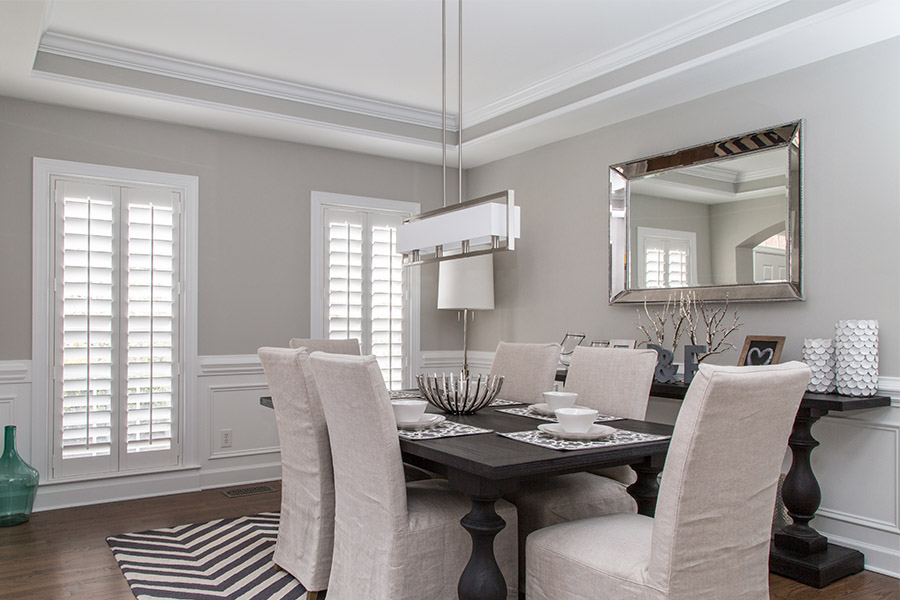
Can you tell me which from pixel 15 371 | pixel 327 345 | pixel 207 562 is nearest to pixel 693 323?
pixel 327 345

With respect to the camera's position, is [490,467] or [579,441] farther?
[579,441]

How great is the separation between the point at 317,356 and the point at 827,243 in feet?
8.07

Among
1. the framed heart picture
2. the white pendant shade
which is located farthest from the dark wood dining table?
the white pendant shade

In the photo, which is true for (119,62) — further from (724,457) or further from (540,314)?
(724,457)

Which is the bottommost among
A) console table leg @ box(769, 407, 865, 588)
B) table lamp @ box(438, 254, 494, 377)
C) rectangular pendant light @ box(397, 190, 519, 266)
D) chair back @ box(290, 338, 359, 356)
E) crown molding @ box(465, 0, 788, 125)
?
console table leg @ box(769, 407, 865, 588)

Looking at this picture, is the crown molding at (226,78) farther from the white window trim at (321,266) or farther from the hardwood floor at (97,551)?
the hardwood floor at (97,551)

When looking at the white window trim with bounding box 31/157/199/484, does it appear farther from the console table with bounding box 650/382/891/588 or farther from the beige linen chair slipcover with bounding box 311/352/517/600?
the console table with bounding box 650/382/891/588

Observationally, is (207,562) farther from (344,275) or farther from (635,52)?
(635,52)

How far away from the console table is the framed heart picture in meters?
0.30

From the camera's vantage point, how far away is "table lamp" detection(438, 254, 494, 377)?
4996 millimetres

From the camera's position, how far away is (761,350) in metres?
3.39

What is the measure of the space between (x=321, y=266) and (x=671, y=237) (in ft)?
7.99

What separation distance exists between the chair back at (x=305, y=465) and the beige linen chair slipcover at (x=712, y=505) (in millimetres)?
1073

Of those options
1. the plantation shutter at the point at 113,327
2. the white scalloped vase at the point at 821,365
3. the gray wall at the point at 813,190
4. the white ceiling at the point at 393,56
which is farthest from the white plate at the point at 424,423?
the plantation shutter at the point at 113,327
